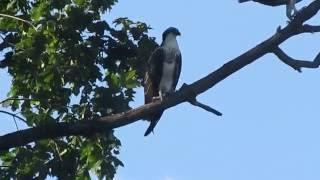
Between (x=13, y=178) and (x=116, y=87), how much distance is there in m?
1.19

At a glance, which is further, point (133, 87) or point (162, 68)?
point (162, 68)

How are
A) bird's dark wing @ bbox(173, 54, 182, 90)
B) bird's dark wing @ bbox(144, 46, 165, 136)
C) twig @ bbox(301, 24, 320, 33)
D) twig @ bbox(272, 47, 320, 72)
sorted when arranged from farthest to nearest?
bird's dark wing @ bbox(173, 54, 182, 90) → bird's dark wing @ bbox(144, 46, 165, 136) → twig @ bbox(272, 47, 320, 72) → twig @ bbox(301, 24, 320, 33)

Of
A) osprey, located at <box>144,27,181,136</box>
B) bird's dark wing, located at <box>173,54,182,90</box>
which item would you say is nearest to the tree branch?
osprey, located at <box>144,27,181,136</box>

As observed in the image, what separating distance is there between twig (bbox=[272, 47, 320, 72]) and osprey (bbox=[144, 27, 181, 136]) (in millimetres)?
2185

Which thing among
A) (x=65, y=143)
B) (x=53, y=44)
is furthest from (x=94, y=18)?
(x=65, y=143)

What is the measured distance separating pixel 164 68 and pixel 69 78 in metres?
1.96

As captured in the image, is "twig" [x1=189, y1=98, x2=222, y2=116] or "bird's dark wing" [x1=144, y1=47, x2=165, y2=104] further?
"bird's dark wing" [x1=144, y1=47, x2=165, y2=104]

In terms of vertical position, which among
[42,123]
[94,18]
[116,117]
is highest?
[94,18]

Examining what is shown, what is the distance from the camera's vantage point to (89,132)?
9.51 m

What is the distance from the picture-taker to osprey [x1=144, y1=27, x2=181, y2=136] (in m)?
11.6

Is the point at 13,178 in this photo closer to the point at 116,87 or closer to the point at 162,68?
the point at 116,87

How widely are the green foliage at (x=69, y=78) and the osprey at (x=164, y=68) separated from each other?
76 cm

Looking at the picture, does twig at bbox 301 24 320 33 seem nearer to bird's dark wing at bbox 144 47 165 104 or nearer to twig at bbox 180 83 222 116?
twig at bbox 180 83 222 116

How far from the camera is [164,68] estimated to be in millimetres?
11961
